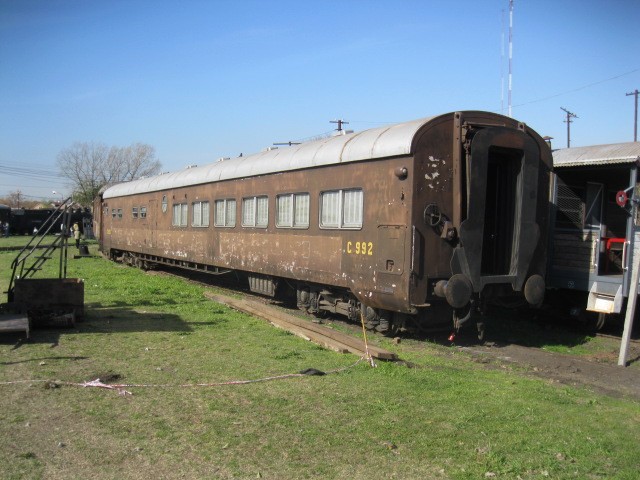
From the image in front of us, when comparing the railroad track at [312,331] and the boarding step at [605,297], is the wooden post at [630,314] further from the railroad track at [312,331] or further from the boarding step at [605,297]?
the railroad track at [312,331]

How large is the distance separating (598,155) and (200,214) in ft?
33.4

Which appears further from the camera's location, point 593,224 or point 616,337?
point 593,224

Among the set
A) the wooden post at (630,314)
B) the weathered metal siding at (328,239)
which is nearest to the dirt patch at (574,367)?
the wooden post at (630,314)

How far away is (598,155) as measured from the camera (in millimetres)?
10422

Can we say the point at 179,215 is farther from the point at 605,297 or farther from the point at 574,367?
the point at 574,367

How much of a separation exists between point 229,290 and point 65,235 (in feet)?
22.2

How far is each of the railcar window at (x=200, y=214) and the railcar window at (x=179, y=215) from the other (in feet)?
2.42

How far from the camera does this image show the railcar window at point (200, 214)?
1627cm

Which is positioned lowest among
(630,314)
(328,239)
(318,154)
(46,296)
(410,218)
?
A: (46,296)

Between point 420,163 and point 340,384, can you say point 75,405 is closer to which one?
point 340,384

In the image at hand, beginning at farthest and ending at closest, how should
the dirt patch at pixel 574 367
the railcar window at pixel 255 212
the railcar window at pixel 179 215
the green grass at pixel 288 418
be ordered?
the railcar window at pixel 179 215 → the railcar window at pixel 255 212 → the dirt patch at pixel 574 367 → the green grass at pixel 288 418

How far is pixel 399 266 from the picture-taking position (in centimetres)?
898

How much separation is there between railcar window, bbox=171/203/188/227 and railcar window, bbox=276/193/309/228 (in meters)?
6.09

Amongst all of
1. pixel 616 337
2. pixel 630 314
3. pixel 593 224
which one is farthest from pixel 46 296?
pixel 593 224
